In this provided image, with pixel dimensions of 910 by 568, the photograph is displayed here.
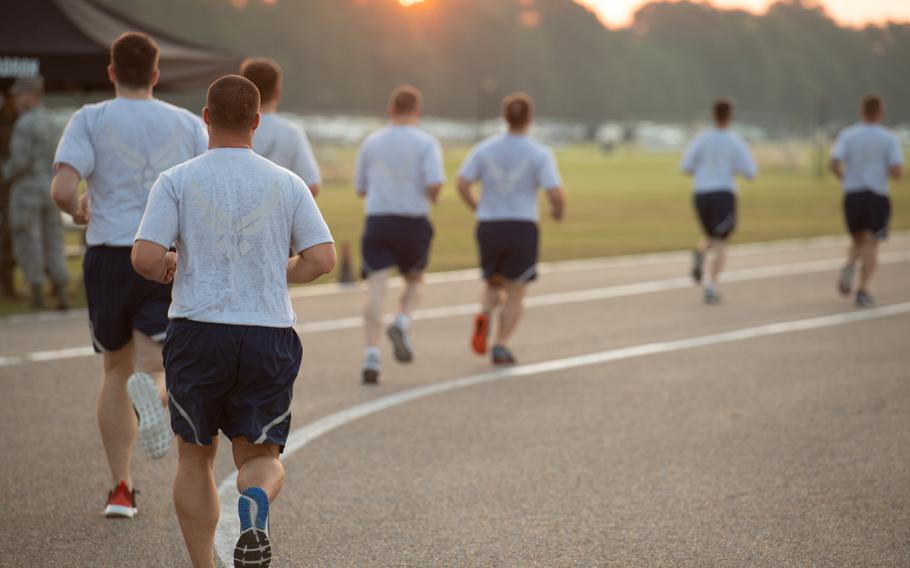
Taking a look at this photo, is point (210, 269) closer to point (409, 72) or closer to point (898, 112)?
point (409, 72)

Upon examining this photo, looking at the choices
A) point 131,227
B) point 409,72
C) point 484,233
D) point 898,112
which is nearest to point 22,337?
point 484,233

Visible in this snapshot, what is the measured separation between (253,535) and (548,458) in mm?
2967

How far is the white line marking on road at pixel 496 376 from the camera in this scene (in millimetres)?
5575

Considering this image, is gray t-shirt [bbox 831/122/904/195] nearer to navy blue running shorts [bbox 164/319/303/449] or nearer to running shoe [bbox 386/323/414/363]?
running shoe [bbox 386/323/414/363]

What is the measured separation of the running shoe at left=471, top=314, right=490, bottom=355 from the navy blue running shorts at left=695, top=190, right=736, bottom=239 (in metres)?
5.11

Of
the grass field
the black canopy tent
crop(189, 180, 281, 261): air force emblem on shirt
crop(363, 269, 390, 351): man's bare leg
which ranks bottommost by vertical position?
the grass field

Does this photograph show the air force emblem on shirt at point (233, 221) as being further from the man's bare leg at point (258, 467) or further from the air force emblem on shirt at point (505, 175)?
the air force emblem on shirt at point (505, 175)

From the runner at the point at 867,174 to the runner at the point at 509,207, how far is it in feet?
15.8

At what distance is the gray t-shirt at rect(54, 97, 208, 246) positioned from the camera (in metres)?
5.58

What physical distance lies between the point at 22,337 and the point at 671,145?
247 feet

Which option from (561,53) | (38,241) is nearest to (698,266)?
(38,241)

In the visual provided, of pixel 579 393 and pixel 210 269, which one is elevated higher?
pixel 210 269

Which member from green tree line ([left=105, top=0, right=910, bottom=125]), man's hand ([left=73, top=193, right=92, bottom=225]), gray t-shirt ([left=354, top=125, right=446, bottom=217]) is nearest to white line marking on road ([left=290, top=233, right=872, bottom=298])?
gray t-shirt ([left=354, top=125, right=446, bottom=217])

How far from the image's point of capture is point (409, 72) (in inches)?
4242
